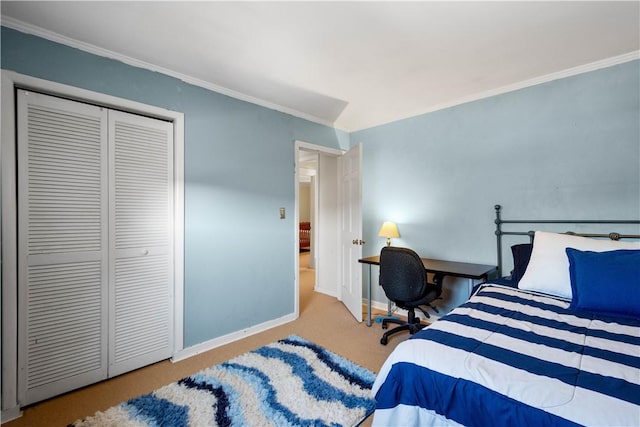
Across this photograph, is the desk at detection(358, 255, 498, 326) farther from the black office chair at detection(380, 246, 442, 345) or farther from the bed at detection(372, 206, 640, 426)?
the bed at detection(372, 206, 640, 426)

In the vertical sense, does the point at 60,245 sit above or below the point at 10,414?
above

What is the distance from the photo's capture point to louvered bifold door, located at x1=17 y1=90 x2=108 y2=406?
1.76 meters

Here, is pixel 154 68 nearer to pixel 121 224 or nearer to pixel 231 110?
pixel 231 110

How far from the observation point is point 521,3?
1.57 m

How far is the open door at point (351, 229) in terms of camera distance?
10.3ft

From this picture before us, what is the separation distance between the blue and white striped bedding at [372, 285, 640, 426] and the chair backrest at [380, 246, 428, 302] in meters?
0.89

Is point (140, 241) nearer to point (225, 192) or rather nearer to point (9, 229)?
point (9, 229)

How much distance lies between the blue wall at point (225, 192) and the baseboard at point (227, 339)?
0.04 meters

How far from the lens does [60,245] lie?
188 centimetres

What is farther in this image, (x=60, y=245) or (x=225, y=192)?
(x=225, y=192)

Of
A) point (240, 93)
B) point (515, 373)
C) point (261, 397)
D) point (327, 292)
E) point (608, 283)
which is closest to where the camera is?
point (515, 373)

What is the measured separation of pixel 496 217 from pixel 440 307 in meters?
1.11

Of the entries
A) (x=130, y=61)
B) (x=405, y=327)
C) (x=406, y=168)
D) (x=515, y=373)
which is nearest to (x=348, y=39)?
(x=130, y=61)

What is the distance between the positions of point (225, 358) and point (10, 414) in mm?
1254
